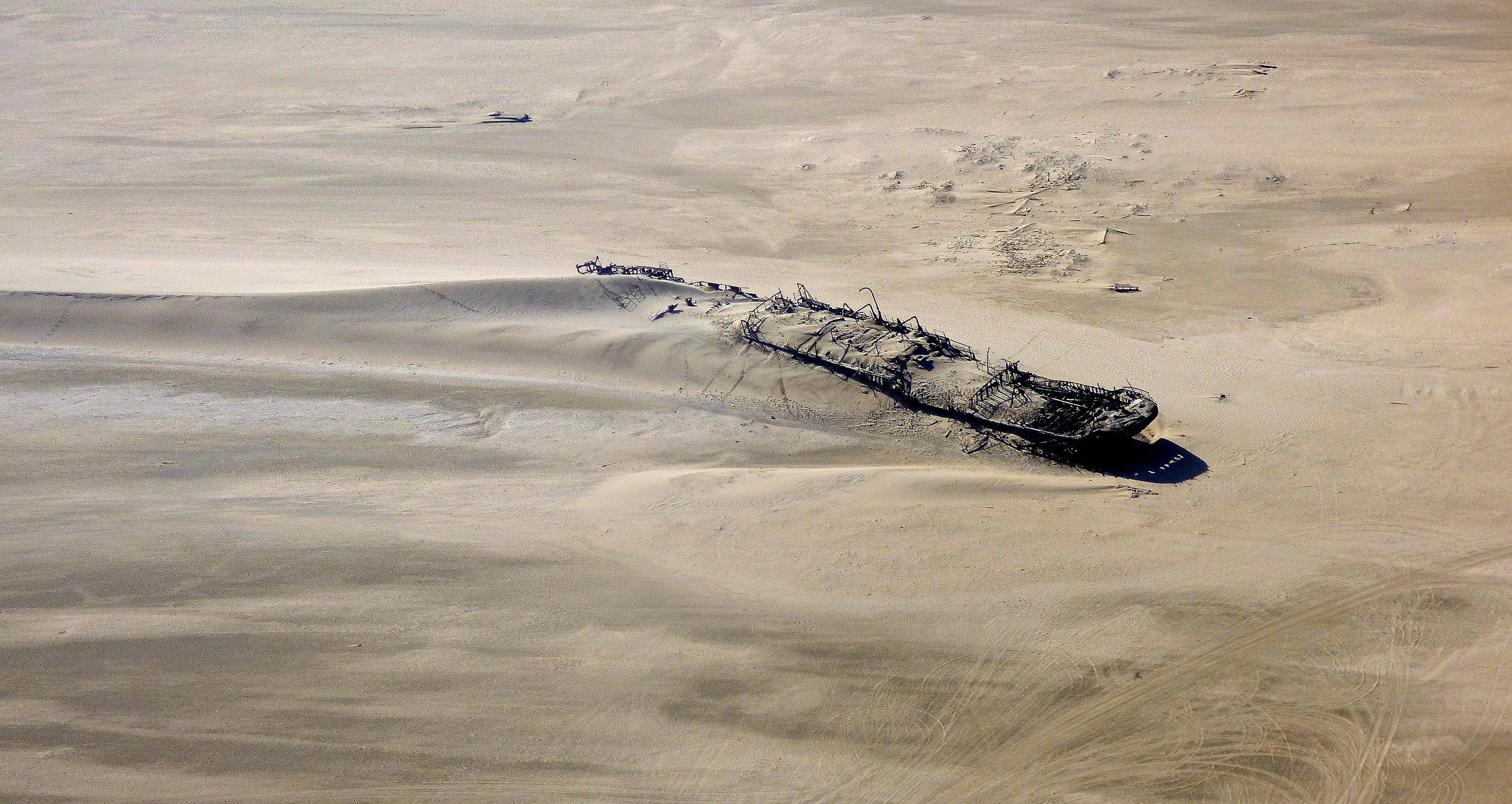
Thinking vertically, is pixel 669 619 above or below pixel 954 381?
below

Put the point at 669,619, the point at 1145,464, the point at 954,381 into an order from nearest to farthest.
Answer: the point at 669,619 < the point at 1145,464 < the point at 954,381

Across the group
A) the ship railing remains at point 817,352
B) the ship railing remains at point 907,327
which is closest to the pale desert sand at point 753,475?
the ship railing remains at point 817,352

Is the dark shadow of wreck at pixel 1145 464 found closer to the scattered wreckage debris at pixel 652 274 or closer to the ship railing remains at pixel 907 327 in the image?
the ship railing remains at pixel 907 327

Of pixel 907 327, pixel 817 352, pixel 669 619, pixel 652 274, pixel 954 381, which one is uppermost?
pixel 652 274

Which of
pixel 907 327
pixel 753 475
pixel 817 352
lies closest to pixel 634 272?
pixel 817 352

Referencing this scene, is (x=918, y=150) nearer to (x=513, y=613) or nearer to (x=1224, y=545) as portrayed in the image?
(x=1224, y=545)

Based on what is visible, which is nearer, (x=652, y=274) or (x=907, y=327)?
(x=907, y=327)

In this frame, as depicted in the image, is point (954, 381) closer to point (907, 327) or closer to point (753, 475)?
point (907, 327)
